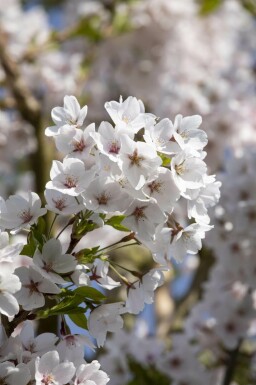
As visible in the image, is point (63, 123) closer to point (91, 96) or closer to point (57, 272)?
point (57, 272)

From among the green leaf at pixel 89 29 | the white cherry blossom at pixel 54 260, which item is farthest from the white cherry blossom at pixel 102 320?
the green leaf at pixel 89 29

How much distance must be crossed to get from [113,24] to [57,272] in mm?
3202

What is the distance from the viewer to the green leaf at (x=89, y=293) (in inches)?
48.8

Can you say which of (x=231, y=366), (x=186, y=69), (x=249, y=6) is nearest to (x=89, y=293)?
(x=231, y=366)

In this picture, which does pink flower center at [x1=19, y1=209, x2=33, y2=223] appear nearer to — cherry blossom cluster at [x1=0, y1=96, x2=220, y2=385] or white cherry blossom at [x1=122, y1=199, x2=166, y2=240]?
cherry blossom cluster at [x1=0, y1=96, x2=220, y2=385]

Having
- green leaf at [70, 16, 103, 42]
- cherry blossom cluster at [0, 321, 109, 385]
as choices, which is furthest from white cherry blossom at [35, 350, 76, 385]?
green leaf at [70, 16, 103, 42]

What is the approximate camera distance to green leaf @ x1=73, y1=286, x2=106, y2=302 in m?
1.24

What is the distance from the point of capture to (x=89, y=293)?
125 centimetres

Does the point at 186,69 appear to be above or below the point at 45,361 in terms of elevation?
below

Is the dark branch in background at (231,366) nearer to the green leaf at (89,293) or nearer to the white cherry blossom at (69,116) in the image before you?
the green leaf at (89,293)

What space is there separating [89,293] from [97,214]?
13 cm

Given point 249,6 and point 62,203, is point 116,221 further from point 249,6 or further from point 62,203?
point 249,6

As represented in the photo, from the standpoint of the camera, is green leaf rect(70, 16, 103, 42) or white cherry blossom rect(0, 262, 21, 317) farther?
green leaf rect(70, 16, 103, 42)

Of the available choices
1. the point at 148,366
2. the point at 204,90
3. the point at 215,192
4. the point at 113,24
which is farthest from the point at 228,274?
the point at 113,24
